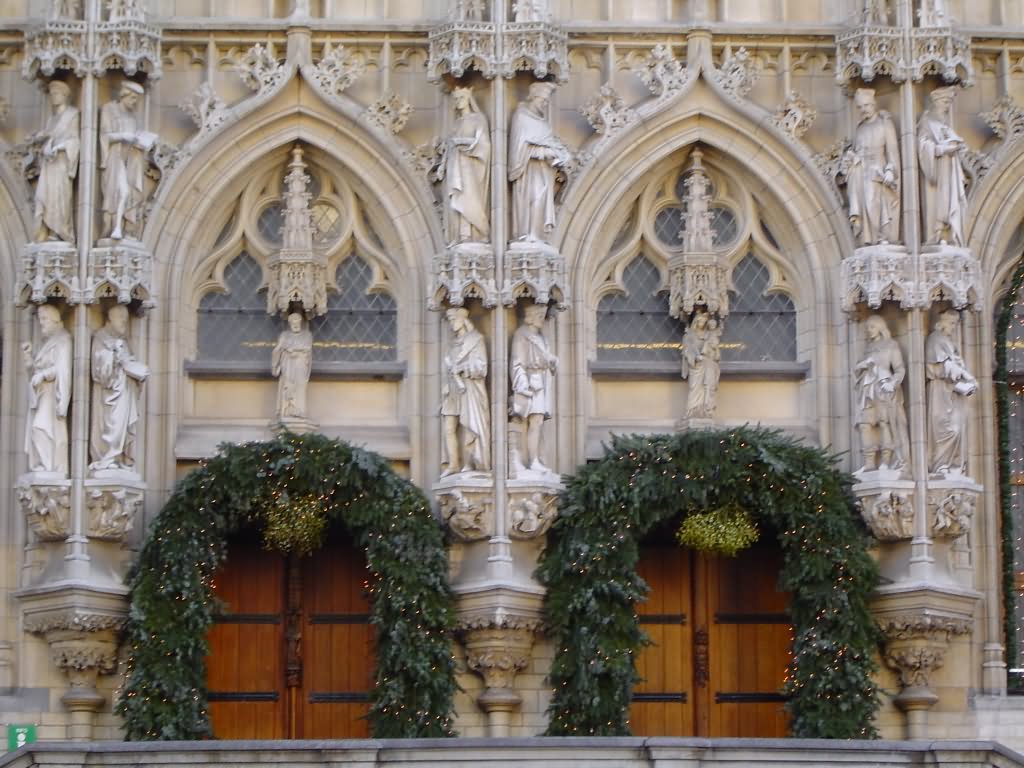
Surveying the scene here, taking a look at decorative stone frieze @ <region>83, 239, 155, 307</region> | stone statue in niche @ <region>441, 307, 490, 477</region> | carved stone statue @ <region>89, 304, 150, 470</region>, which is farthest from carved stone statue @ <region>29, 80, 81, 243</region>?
stone statue in niche @ <region>441, 307, 490, 477</region>

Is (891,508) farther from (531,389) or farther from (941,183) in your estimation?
(531,389)

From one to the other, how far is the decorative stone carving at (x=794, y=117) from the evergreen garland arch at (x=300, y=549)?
17.1ft

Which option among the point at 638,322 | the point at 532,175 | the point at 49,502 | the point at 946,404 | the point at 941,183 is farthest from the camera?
the point at 638,322

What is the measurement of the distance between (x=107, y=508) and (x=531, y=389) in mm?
4107

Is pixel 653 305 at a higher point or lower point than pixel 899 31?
lower

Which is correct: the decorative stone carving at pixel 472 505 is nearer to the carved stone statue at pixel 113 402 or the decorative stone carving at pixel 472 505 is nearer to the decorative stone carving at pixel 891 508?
the carved stone statue at pixel 113 402

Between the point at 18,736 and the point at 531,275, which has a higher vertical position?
the point at 531,275

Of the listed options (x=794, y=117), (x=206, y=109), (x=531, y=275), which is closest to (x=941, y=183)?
(x=794, y=117)

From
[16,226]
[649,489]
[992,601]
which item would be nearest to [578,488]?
[649,489]

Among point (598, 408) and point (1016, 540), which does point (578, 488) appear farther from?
point (1016, 540)

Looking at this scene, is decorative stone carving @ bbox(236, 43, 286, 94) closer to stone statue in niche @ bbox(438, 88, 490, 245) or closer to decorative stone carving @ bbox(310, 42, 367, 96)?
decorative stone carving @ bbox(310, 42, 367, 96)

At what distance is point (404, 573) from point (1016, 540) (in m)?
6.22

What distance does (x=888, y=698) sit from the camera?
2377 cm

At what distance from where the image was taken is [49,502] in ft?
76.0
